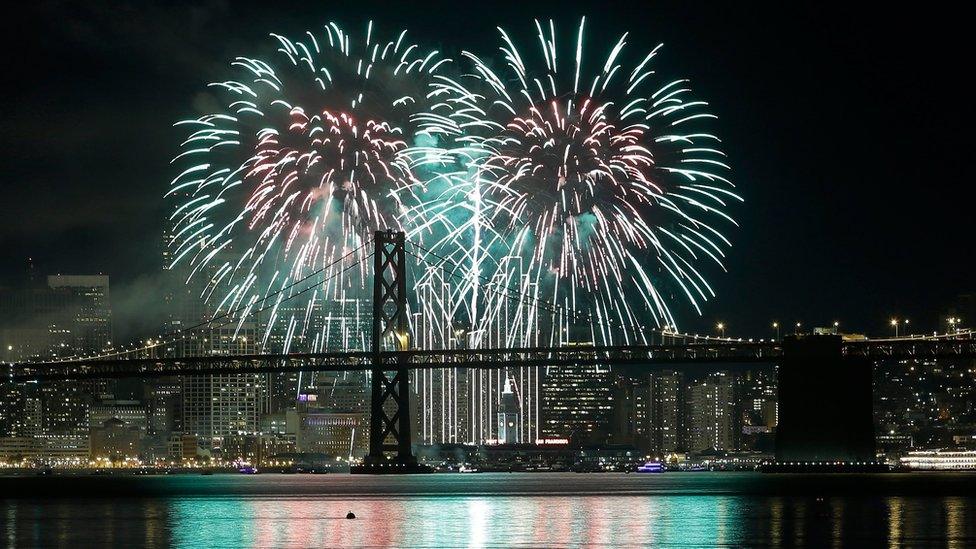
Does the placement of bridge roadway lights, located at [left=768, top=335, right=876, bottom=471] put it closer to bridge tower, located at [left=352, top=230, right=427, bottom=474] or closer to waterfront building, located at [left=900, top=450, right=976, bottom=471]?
bridge tower, located at [left=352, top=230, right=427, bottom=474]

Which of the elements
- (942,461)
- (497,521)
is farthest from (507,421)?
(497,521)

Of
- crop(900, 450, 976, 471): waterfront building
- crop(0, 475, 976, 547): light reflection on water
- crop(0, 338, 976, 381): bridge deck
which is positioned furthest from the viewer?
crop(900, 450, 976, 471): waterfront building

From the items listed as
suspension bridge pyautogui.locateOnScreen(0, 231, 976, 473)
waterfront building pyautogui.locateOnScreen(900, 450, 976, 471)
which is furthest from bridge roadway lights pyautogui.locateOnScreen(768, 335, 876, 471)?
waterfront building pyautogui.locateOnScreen(900, 450, 976, 471)

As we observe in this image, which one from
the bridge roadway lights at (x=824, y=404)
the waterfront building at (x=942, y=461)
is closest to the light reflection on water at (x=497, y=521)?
the bridge roadway lights at (x=824, y=404)

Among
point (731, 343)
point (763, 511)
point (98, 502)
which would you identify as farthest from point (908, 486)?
point (98, 502)

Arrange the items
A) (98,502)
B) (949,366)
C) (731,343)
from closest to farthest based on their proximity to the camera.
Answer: (98,502) < (731,343) < (949,366)

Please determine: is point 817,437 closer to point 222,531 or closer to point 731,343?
point 731,343

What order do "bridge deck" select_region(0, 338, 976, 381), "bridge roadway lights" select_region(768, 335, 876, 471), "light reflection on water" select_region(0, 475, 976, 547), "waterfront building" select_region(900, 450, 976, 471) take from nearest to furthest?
"light reflection on water" select_region(0, 475, 976, 547) → "bridge roadway lights" select_region(768, 335, 876, 471) → "bridge deck" select_region(0, 338, 976, 381) → "waterfront building" select_region(900, 450, 976, 471)

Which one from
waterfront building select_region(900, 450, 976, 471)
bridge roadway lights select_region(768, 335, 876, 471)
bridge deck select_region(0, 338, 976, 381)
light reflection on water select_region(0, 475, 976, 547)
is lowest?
waterfront building select_region(900, 450, 976, 471)
